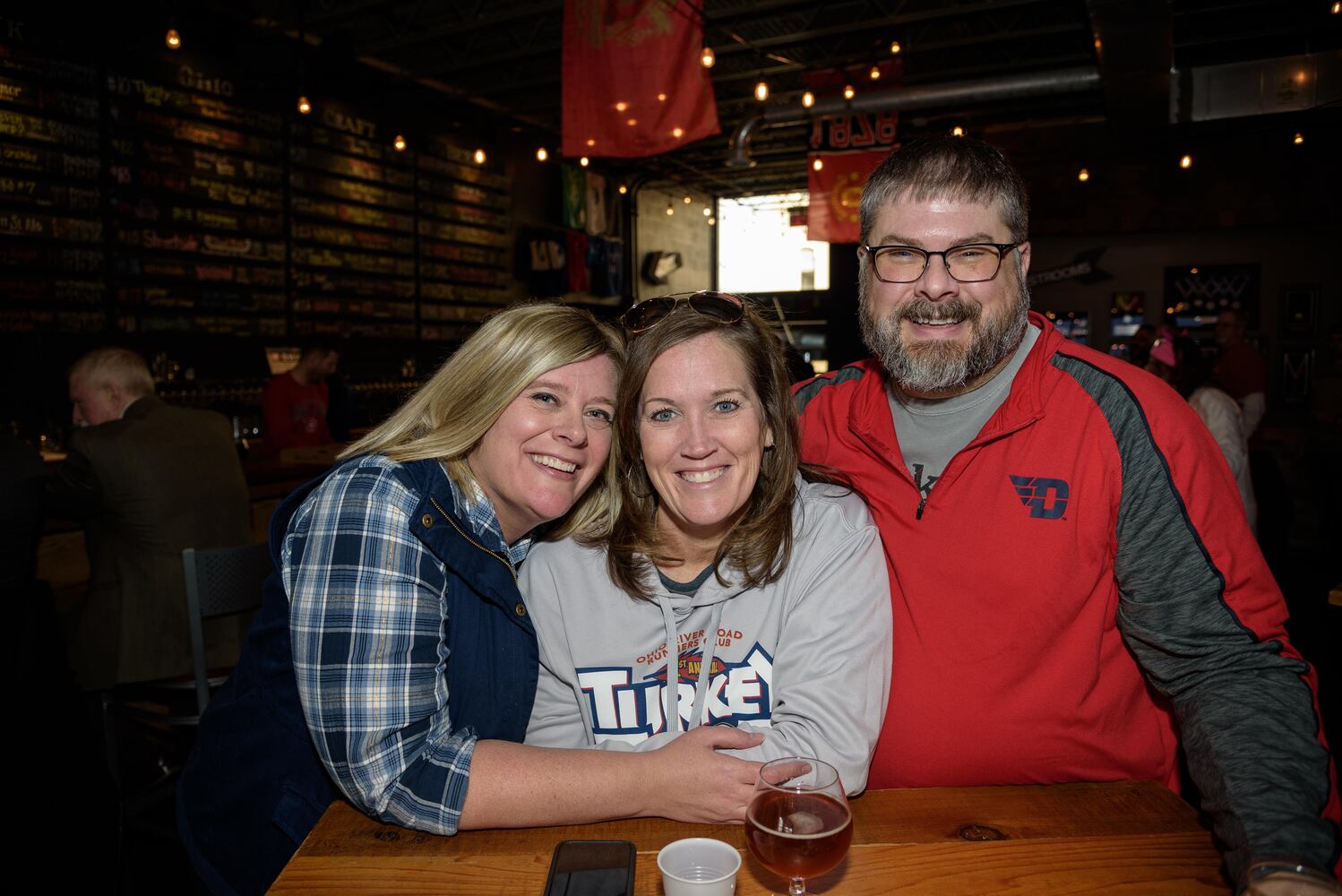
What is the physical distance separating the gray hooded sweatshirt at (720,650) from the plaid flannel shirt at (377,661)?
29 centimetres

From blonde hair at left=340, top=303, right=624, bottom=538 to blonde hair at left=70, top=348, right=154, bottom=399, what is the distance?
8.40ft

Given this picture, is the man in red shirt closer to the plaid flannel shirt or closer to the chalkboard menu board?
the chalkboard menu board

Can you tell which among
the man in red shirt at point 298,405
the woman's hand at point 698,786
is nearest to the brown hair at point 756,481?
the woman's hand at point 698,786

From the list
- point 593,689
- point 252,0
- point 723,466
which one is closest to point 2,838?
point 593,689

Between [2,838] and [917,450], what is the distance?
246 centimetres

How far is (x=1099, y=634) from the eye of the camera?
1.65 m

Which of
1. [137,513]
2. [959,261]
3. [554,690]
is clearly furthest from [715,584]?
[137,513]

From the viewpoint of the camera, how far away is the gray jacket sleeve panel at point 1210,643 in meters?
1.25

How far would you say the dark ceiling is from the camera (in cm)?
677

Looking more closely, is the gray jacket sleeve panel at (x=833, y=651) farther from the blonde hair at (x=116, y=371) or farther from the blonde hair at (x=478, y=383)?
the blonde hair at (x=116, y=371)

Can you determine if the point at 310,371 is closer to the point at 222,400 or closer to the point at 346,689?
the point at 222,400

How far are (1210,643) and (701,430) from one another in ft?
3.33

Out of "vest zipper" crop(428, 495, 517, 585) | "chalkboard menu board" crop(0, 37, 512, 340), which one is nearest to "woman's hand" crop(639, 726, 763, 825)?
"vest zipper" crop(428, 495, 517, 585)

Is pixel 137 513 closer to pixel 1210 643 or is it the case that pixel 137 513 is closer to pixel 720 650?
pixel 720 650
